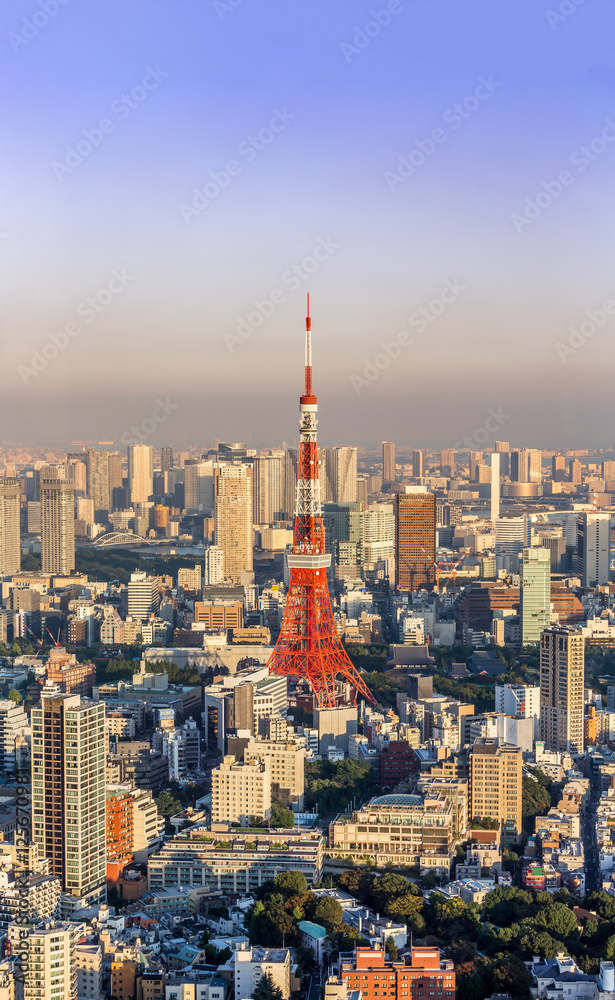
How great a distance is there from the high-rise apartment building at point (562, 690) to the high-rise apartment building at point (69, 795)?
464 cm

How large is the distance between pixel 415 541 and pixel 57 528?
600 centimetres

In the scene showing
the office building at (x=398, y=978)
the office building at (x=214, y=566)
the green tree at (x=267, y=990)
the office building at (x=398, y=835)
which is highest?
the office building at (x=214, y=566)

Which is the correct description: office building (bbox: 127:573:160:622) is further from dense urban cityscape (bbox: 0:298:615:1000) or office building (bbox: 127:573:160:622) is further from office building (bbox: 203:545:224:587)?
office building (bbox: 203:545:224:587)

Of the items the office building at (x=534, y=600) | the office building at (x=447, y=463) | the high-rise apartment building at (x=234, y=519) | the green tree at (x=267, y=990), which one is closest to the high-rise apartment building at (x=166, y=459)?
the high-rise apartment building at (x=234, y=519)

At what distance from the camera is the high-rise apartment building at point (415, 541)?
21.0m

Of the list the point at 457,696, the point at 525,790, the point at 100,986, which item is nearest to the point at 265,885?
the point at 100,986

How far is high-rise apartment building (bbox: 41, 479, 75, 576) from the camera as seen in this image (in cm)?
2255

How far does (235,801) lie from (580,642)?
4.11 m

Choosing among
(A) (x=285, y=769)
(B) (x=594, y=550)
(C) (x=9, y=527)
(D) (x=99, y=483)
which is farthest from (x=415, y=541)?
(A) (x=285, y=769)

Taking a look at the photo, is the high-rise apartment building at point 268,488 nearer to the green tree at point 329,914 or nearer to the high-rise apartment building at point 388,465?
the high-rise apartment building at point 388,465

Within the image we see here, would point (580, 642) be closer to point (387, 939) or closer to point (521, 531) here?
point (387, 939)

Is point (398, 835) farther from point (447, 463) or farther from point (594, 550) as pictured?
point (447, 463)

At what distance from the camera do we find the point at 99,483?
87.8ft

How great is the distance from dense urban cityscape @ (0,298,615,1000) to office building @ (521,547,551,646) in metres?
0.04
